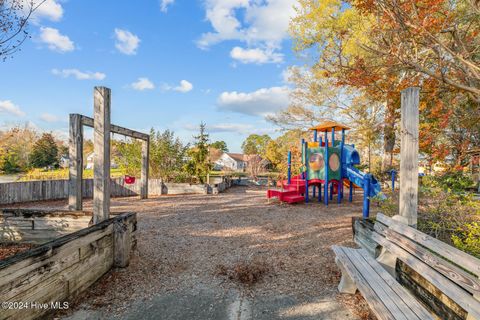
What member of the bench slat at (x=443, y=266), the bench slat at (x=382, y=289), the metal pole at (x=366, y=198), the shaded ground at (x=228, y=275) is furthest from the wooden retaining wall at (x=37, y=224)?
the metal pole at (x=366, y=198)

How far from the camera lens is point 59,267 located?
8.95 feet

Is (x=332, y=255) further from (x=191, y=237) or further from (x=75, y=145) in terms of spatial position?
(x=75, y=145)

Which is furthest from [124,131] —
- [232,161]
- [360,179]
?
[232,161]

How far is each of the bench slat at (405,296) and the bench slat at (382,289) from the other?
22 mm

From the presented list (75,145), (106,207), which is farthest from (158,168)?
(106,207)

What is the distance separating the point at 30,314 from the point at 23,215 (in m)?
2.79

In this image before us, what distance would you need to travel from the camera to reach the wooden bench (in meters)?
1.81

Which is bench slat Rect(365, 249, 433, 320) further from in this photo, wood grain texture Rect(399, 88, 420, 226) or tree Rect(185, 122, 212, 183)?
tree Rect(185, 122, 212, 183)

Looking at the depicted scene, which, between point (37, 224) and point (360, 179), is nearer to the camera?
point (37, 224)

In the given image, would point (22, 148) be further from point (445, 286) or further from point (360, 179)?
point (445, 286)

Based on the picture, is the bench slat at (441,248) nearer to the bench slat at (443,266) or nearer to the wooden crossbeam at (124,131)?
the bench slat at (443,266)

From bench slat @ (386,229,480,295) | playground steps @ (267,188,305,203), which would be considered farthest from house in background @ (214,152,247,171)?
bench slat @ (386,229,480,295)

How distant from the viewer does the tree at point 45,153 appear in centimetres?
3144

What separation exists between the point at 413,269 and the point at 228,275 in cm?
231
